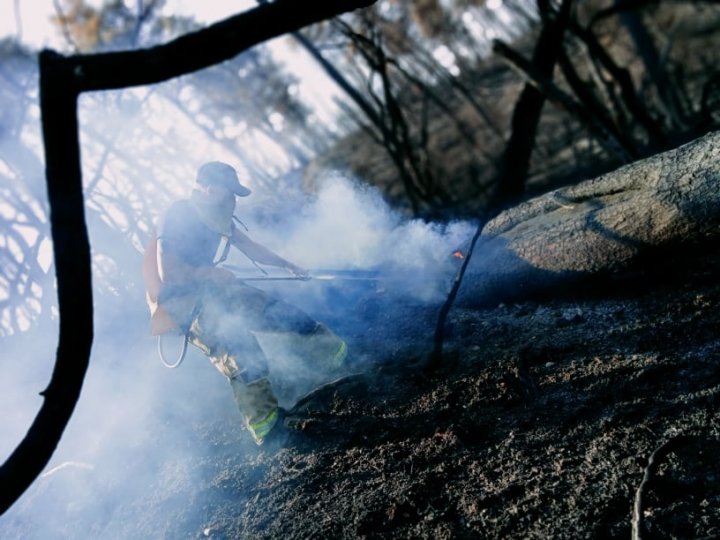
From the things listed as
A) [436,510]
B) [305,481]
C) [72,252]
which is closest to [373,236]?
[305,481]

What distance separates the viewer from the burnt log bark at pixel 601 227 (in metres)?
3.71

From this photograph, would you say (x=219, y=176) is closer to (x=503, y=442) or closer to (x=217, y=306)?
(x=217, y=306)

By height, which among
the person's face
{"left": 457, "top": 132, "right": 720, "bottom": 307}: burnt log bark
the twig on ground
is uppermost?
the person's face

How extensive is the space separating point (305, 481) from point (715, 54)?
23.0 metres

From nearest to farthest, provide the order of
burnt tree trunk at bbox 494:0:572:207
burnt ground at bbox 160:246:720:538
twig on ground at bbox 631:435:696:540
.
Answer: twig on ground at bbox 631:435:696:540 → burnt ground at bbox 160:246:720:538 → burnt tree trunk at bbox 494:0:572:207

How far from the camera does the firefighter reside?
360cm

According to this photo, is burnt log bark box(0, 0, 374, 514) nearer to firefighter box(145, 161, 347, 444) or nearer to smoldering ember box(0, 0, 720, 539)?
smoldering ember box(0, 0, 720, 539)

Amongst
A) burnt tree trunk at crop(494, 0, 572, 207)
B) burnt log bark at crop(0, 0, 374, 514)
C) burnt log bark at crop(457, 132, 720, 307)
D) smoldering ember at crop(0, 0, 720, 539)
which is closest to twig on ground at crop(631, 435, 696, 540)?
smoldering ember at crop(0, 0, 720, 539)

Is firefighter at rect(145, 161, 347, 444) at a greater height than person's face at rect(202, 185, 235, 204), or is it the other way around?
person's face at rect(202, 185, 235, 204)

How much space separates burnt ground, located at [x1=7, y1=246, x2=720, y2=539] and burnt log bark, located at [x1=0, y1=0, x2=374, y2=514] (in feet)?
5.36

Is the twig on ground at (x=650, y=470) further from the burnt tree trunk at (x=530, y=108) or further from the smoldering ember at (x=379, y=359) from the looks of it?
the burnt tree trunk at (x=530, y=108)

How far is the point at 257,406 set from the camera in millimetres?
3531

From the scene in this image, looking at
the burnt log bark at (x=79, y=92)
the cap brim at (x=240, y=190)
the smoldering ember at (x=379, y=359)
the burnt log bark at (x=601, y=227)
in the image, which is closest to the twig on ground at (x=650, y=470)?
the smoldering ember at (x=379, y=359)

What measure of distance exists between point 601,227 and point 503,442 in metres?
2.33
